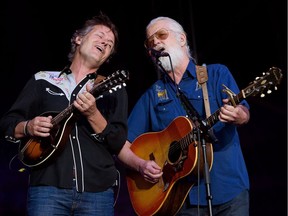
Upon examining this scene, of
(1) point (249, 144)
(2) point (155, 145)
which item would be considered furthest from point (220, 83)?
(1) point (249, 144)

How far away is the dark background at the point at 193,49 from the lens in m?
4.44

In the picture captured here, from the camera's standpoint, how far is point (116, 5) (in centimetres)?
531

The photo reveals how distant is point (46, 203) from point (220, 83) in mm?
1512

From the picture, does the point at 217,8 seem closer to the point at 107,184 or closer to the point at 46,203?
the point at 107,184

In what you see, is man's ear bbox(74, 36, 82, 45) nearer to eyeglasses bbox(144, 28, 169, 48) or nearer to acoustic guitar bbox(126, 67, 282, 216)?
eyeglasses bbox(144, 28, 169, 48)

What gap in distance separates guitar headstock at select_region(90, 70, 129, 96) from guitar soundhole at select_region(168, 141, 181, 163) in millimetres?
693

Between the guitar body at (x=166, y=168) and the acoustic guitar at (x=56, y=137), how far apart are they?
26.8 inches

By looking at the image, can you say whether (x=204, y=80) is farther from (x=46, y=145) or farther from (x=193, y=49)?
(x=193, y=49)

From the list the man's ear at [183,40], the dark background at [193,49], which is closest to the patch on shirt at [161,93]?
the man's ear at [183,40]

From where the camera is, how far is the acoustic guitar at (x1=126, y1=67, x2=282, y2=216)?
2541mm

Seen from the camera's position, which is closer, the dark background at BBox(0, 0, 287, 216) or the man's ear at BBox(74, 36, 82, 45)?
the man's ear at BBox(74, 36, 82, 45)

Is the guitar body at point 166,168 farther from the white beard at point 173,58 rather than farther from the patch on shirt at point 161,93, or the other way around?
the white beard at point 173,58

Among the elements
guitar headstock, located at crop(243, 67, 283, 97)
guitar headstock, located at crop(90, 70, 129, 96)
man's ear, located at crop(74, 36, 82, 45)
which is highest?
man's ear, located at crop(74, 36, 82, 45)

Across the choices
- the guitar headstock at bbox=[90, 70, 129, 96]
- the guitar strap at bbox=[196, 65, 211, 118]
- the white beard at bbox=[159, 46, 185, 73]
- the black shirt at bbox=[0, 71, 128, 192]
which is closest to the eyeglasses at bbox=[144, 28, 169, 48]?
the white beard at bbox=[159, 46, 185, 73]
